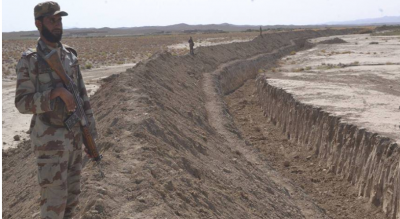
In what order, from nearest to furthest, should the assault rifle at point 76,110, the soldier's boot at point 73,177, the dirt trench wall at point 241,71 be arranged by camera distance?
the assault rifle at point 76,110
the soldier's boot at point 73,177
the dirt trench wall at point 241,71

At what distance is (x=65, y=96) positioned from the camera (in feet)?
13.0

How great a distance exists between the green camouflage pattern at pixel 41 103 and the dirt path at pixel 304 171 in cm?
703

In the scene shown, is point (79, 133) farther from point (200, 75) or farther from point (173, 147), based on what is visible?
point (200, 75)

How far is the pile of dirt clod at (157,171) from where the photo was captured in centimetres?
557

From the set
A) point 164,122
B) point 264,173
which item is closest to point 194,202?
point 164,122

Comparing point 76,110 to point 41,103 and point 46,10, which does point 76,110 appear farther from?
point 46,10

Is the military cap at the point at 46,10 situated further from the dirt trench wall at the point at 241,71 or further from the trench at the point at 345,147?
the dirt trench wall at the point at 241,71

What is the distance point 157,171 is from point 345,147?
617 cm

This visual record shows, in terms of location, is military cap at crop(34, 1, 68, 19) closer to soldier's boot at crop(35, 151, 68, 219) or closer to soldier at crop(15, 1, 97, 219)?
soldier at crop(15, 1, 97, 219)

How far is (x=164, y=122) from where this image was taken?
9945 mm

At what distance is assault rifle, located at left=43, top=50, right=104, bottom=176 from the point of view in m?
4.04

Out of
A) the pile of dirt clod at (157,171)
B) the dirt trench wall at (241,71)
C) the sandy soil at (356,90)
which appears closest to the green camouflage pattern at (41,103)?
the pile of dirt clod at (157,171)

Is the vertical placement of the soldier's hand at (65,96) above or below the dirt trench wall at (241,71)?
above

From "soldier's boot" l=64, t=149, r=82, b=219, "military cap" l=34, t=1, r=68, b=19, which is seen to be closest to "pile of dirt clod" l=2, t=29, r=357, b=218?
"soldier's boot" l=64, t=149, r=82, b=219
